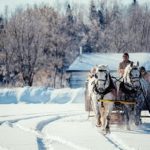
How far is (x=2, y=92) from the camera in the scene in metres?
32.6

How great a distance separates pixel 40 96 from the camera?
3206 cm

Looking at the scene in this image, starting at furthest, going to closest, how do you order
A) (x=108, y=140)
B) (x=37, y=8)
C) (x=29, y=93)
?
(x=37, y=8) → (x=29, y=93) → (x=108, y=140)

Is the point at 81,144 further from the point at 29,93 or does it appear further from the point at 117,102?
the point at 29,93

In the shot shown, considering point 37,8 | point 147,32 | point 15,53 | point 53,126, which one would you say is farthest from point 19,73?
point 53,126

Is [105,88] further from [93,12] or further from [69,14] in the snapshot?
[93,12]

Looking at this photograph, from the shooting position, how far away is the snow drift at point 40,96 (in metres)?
31.1

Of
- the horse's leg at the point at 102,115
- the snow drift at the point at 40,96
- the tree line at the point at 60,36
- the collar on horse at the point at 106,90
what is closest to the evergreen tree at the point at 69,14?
the tree line at the point at 60,36

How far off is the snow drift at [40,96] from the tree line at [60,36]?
2479 centimetres

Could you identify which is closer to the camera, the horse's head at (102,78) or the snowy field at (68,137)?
the snowy field at (68,137)

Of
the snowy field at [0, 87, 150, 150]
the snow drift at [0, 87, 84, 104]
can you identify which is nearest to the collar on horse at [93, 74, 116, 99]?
the snowy field at [0, 87, 150, 150]

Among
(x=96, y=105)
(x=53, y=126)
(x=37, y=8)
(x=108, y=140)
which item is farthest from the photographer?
(x=37, y=8)

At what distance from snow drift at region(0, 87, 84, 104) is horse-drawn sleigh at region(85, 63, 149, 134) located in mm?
16325

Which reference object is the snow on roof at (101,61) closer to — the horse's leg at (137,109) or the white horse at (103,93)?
the horse's leg at (137,109)

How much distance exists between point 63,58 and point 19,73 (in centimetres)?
967
